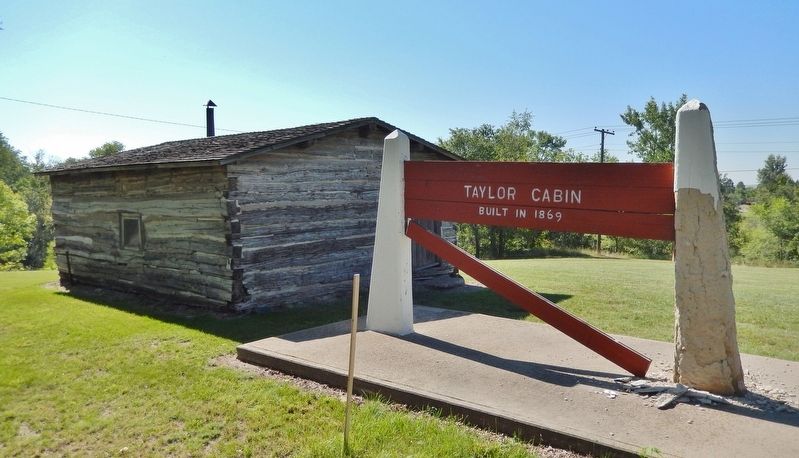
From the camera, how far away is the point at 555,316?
221 inches

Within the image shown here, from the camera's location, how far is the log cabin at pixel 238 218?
32.0 ft

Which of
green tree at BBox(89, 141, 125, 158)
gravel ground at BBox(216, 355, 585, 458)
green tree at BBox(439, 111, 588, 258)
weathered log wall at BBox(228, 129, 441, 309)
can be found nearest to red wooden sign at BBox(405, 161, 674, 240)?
gravel ground at BBox(216, 355, 585, 458)

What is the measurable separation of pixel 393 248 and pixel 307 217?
4415mm

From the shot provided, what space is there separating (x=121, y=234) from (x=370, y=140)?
6.28 meters

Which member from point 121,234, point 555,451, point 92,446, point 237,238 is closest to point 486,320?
point 555,451

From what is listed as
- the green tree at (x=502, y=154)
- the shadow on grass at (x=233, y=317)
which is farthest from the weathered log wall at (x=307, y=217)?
the green tree at (x=502, y=154)

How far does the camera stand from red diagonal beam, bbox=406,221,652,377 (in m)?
5.27

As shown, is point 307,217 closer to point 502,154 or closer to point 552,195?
point 552,195

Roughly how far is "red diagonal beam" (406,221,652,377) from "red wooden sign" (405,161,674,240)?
561mm

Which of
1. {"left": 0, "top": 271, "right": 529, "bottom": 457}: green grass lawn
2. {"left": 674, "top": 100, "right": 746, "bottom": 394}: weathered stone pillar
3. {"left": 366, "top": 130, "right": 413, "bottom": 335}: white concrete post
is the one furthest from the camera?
{"left": 366, "top": 130, "right": 413, "bottom": 335}: white concrete post

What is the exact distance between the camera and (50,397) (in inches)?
218

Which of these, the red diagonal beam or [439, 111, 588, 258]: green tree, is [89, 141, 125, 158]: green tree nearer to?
[439, 111, 588, 258]: green tree

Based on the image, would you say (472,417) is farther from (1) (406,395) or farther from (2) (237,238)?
(2) (237,238)

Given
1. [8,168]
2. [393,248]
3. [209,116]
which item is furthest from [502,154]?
[8,168]
